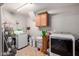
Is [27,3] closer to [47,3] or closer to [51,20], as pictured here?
[47,3]

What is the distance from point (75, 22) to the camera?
131cm

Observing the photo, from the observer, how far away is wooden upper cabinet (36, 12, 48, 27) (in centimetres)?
143

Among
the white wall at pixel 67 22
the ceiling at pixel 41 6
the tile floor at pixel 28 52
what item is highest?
the ceiling at pixel 41 6

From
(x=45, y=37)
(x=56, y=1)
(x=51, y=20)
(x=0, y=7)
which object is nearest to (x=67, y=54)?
(x=45, y=37)

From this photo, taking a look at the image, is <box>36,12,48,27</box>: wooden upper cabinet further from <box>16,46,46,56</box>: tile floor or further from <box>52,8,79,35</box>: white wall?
<box>16,46,46,56</box>: tile floor

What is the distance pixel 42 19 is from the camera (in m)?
1.44

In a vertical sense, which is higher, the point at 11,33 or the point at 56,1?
the point at 56,1

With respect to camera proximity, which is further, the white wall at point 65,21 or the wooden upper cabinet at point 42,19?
the wooden upper cabinet at point 42,19

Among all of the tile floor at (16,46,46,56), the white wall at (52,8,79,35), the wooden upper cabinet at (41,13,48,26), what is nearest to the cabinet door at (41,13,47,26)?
the wooden upper cabinet at (41,13,48,26)

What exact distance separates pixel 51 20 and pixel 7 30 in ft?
1.92

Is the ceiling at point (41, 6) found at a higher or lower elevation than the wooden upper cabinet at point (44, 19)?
higher

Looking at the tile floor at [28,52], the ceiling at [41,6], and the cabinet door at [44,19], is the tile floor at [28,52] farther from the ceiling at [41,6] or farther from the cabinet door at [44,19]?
the ceiling at [41,6]

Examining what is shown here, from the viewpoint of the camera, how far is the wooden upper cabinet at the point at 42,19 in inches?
56.3

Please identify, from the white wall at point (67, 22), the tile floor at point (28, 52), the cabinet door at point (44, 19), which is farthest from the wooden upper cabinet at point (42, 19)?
the tile floor at point (28, 52)
